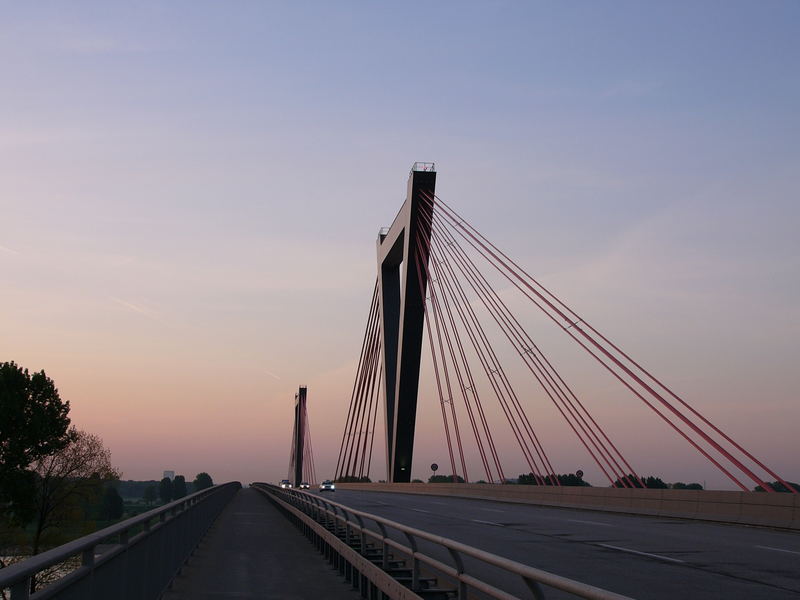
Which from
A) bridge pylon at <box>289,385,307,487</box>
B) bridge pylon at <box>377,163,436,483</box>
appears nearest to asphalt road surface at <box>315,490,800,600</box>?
bridge pylon at <box>377,163,436,483</box>

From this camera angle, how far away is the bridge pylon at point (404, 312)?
48.0 meters

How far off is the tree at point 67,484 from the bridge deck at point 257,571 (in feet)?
145

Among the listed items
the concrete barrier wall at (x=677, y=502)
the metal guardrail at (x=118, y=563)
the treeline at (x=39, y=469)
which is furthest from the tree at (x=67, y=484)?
the metal guardrail at (x=118, y=563)

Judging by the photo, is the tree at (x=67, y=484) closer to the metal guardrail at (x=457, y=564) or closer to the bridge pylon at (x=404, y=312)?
the bridge pylon at (x=404, y=312)

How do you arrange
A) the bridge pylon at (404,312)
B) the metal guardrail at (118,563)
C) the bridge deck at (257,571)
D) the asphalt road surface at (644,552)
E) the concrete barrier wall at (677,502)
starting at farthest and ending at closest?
1. the bridge pylon at (404,312)
2. the concrete barrier wall at (677,502)
3. the bridge deck at (257,571)
4. the asphalt road surface at (644,552)
5. the metal guardrail at (118,563)

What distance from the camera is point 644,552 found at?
15344 mm

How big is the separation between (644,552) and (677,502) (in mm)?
10845

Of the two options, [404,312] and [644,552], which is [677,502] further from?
[404,312]

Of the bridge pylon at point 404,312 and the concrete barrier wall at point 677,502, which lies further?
the bridge pylon at point 404,312

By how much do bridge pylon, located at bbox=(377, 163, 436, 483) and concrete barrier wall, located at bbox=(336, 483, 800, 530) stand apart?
11.8 meters

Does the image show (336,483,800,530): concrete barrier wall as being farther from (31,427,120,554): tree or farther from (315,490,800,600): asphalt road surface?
(31,427,120,554): tree

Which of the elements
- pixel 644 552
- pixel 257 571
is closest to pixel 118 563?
pixel 257 571

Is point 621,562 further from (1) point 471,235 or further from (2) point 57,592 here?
(1) point 471,235

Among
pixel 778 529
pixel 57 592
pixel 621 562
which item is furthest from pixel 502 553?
pixel 57 592
